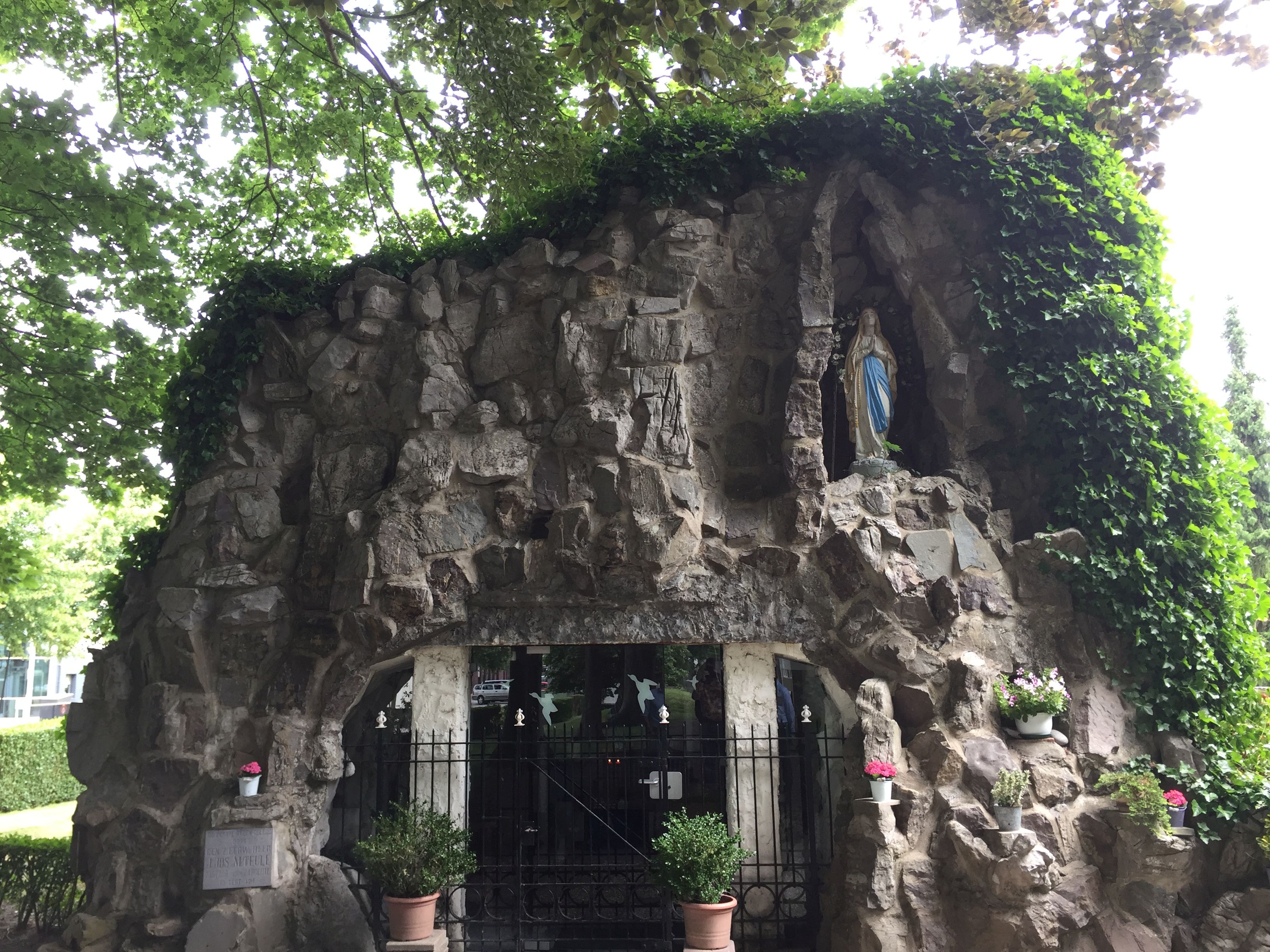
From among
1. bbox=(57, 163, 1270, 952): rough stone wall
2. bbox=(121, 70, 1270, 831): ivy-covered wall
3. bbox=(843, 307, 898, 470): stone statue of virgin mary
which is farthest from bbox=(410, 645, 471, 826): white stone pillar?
bbox=(843, 307, 898, 470): stone statue of virgin mary

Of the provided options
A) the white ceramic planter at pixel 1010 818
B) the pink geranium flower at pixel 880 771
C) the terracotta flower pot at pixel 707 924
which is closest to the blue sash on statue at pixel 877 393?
the pink geranium flower at pixel 880 771

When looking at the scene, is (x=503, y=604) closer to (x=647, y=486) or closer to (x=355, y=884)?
(x=647, y=486)

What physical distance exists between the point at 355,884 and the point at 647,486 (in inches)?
170

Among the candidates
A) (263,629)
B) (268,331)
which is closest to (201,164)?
(268,331)

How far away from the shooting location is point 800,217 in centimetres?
844

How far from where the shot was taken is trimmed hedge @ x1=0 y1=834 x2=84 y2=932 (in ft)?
27.2

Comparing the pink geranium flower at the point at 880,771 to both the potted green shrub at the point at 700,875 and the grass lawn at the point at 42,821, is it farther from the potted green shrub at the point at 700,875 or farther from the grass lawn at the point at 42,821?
the grass lawn at the point at 42,821

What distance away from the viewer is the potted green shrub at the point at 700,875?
20.7 feet

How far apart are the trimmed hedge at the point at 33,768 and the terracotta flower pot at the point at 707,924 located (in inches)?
486

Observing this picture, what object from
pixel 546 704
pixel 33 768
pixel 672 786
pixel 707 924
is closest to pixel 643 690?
pixel 546 704

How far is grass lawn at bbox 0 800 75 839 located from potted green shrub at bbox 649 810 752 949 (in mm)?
8915

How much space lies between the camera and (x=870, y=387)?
812 cm

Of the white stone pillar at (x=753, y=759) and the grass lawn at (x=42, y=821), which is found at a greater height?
the white stone pillar at (x=753, y=759)

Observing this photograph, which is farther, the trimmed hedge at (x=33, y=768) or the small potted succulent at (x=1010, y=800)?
the trimmed hedge at (x=33, y=768)
